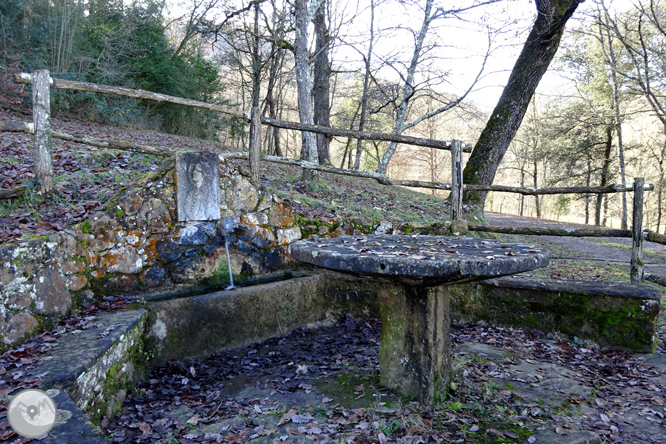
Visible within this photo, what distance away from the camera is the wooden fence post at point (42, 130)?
343 cm

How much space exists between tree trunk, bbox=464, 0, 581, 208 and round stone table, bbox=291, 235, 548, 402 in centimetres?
475

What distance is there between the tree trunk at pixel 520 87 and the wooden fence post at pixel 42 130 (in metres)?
6.08

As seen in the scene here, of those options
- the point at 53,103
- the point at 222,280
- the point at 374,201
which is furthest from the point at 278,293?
the point at 53,103

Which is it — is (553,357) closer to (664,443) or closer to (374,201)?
(664,443)

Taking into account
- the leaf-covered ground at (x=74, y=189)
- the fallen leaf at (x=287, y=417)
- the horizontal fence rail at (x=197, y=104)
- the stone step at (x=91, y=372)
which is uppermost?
the horizontal fence rail at (x=197, y=104)

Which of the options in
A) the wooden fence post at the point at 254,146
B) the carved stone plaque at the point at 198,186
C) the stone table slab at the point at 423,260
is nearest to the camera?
the stone table slab at the point at 423,260

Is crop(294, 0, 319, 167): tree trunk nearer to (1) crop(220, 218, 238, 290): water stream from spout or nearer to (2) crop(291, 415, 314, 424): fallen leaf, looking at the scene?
(1) crop(220, 218, 238, 290): water stream from spout

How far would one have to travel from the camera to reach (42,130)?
138 inches

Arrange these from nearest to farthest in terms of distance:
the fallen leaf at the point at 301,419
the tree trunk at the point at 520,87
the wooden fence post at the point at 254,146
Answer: the fallen leaf at the point at 301,419 → the wooden fence post at the point at 254,146 → the tree trunk at the point at 520,87

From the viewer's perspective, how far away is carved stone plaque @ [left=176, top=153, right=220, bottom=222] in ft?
11.8

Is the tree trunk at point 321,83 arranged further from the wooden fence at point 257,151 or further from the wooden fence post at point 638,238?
the wooden fence post at point 638,238
